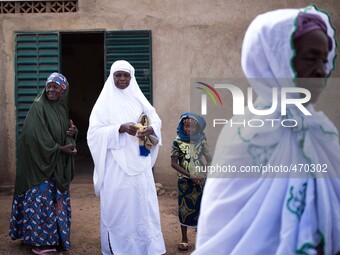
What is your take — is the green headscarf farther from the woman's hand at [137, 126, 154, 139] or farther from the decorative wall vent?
the decorative wall vent

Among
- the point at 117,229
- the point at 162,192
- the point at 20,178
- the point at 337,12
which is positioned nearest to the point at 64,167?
the point at 20,178

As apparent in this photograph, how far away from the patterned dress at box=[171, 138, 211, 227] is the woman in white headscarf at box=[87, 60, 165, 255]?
40 centimetres

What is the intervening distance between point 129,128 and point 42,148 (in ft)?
2.86

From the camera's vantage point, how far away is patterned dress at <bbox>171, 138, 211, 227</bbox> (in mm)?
4684

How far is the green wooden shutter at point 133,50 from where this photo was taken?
6809 mm

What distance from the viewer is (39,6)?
6.93 metres

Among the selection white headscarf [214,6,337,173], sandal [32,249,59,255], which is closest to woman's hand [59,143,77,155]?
sandal [32,249,59,255]

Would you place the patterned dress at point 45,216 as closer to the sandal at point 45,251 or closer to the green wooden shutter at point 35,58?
the sandal at point 45,251

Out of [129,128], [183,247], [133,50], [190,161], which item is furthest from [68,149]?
[133,50]

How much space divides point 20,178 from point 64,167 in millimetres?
414

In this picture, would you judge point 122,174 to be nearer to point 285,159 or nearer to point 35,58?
point 285,159

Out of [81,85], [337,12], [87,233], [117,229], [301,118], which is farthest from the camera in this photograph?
[81,85]

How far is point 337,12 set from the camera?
6844mm

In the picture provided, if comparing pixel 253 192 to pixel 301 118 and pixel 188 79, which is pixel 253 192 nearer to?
pixel 301 118
